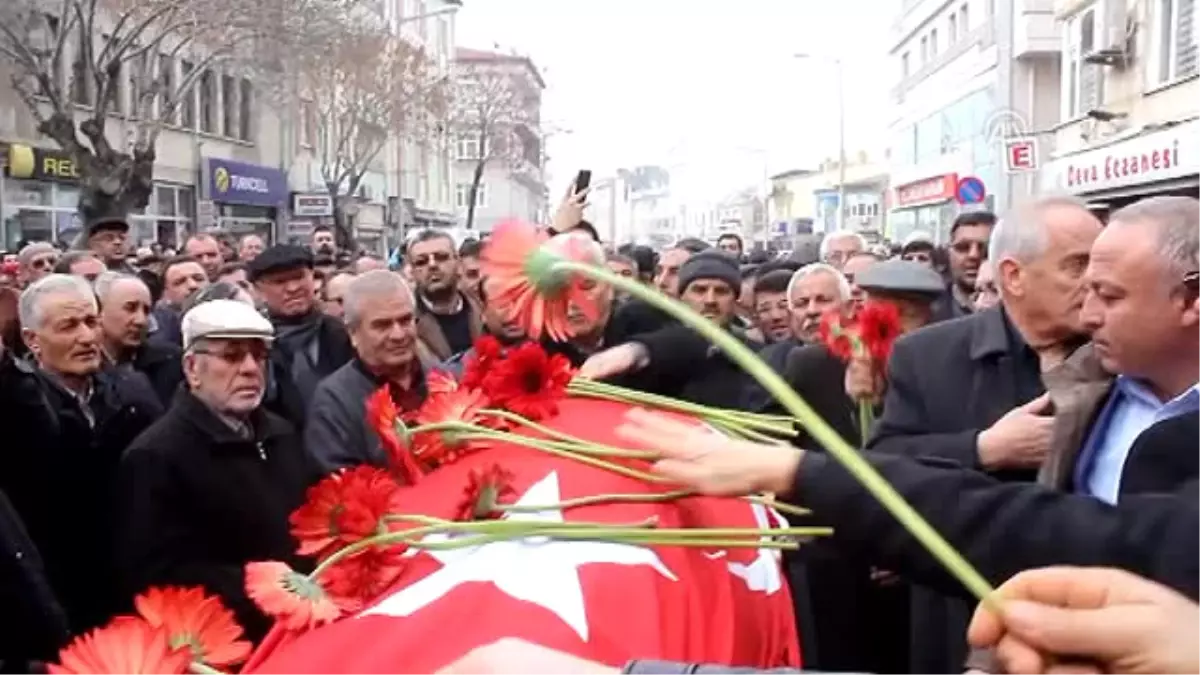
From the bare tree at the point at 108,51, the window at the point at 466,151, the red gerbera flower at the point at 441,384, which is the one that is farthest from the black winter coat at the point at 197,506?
the window at the point at 466,151

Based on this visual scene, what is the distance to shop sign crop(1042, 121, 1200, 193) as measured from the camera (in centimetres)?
1736

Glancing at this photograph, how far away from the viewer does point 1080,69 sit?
101ft

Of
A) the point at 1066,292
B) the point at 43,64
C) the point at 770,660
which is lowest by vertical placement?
the point at 770,660

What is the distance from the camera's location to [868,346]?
14.2 feet

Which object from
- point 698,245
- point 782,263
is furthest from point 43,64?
point 782,263

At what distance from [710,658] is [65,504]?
113 inches

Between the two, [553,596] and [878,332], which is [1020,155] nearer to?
[878,332]

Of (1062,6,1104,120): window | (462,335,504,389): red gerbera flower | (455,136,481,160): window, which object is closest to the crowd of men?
(462,335,504,389): red gerbera flower

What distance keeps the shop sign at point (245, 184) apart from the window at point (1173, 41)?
821 inches

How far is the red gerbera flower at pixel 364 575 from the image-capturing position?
2.30 m

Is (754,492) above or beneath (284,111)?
beneath

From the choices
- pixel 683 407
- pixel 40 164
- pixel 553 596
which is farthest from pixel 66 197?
pixel 553 596

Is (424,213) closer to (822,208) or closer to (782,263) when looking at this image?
(822,208)

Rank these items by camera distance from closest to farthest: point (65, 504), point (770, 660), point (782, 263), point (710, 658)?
1. point (710, 658)
2. point (770, 660)
3. point (65, 504)
4. point (782, 263)
